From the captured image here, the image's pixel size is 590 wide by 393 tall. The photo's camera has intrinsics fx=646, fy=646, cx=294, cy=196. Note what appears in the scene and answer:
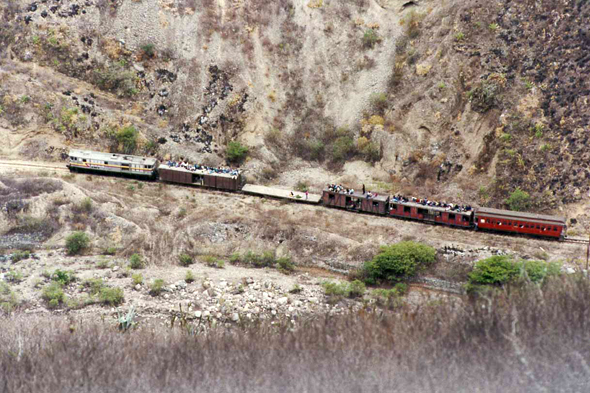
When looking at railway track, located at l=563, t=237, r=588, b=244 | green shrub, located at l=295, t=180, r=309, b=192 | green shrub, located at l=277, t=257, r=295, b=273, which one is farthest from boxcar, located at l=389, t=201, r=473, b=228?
green shrub, located at l=277, t=257, r=295, b=273

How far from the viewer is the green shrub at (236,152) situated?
64.8m

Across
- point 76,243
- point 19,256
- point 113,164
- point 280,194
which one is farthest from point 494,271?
point 19,256

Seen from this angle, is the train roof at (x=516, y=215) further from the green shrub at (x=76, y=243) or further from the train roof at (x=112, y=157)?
the green shrub at (x=76, y=243)

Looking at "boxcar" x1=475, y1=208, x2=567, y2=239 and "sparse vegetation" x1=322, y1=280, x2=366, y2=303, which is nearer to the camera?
"sparse vegetation" x1=322, y1=280, x2=366, y2=303

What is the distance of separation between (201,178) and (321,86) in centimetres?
1726

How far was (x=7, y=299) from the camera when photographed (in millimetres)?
47562

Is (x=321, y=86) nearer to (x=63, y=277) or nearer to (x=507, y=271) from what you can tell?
(x=507, y=271)

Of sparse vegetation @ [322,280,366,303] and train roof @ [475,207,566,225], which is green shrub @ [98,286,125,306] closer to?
sparse vegetation @ [322,280,366,303]

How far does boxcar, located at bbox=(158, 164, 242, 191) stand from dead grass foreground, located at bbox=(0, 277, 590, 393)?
64.3 ft

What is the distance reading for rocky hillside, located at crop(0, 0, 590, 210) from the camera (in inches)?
2333

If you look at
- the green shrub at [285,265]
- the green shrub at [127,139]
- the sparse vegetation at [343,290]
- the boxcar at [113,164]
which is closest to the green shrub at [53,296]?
the boxcar at [113,164]

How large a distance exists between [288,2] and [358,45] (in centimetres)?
956

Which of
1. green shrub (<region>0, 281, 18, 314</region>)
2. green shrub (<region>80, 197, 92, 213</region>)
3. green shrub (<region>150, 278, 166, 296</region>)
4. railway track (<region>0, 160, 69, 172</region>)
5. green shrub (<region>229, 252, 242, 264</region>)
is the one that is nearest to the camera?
green shrub (<region>0, 281, 18, 314</region>)

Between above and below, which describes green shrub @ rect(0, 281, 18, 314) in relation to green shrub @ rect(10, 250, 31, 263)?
below
